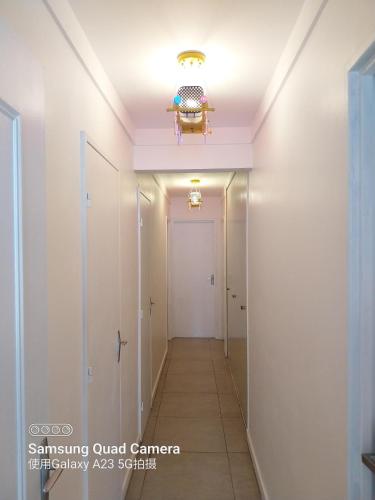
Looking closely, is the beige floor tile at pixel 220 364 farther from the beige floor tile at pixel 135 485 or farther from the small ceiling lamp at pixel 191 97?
the small ceiling lamp at pixel 191 97

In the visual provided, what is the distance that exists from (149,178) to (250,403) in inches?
86.7

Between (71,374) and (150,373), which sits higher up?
(71,374)

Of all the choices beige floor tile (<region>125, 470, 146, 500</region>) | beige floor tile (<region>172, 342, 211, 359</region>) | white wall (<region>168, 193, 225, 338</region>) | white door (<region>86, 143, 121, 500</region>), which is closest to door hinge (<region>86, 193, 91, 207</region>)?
white door (<region>86, 143, 121, 500</region>)

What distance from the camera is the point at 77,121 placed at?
1.46 m

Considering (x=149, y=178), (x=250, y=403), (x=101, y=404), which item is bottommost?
(x=250, y=403)

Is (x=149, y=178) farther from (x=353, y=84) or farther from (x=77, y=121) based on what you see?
(x=353, y=84)

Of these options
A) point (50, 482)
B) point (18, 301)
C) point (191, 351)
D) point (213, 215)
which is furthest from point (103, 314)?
point (213, 215)

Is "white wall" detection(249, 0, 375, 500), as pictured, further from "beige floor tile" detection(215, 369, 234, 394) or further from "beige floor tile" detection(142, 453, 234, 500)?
"beige floor tile" detection(215, 369, 234, 394)

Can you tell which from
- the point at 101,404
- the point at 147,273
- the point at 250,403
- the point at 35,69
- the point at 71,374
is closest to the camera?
the point at 35,69

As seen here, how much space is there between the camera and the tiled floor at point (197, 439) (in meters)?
2.31

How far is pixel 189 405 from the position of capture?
3.50m

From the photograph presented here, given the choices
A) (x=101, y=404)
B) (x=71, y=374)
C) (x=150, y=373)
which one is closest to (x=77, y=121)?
(x=71, y=374)

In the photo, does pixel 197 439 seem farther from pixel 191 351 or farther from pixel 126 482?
pixel 191 351

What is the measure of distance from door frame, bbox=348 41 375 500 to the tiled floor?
1.65m
